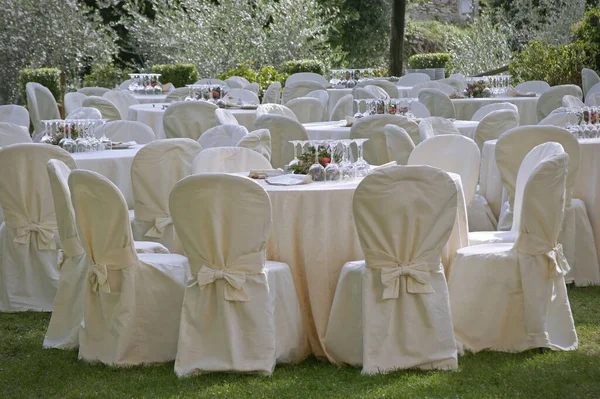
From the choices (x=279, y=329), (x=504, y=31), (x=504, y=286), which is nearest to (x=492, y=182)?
(x=504, y=286)

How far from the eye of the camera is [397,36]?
17984 mm

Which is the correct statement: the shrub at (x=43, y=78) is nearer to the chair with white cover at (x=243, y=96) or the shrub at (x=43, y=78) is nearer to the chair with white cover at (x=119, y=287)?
the chair with white cover at (x=243, y=96)

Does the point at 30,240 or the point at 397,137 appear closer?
the point at 30,240

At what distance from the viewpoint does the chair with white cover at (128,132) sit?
858 cm

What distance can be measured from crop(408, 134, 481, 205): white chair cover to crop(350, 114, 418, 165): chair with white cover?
1.17m

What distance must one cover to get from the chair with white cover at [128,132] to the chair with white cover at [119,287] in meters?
3.37

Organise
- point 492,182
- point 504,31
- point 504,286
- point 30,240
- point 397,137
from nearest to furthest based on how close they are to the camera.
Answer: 1. point 504,286
2. point 30,240
3. point 397,137
4. point 492,182
5. point 504,31

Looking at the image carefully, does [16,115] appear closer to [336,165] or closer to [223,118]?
[223,118]

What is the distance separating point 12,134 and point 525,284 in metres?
4.76

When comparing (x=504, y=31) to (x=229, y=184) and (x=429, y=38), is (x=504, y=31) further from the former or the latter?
(x=229, y=184)

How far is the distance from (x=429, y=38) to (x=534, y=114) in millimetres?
19399

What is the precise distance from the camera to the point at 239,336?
4918 millimetres

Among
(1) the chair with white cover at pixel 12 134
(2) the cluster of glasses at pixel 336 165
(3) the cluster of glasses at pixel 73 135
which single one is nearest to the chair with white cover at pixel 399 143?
(2) the cluster of glasses at pixel 336 165

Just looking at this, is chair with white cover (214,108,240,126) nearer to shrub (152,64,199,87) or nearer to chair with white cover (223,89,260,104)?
chair with white cover (223,89,260,104)
